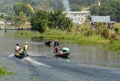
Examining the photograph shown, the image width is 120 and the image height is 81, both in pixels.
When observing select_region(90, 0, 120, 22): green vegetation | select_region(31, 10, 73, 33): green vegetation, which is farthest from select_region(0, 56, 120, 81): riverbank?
select_region(90, 0, 120, 22): green vegetation

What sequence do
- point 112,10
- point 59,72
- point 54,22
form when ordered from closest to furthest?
1. point 59,72
2. point 54,22
3. point 112,10

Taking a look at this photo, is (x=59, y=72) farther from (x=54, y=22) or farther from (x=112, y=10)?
(x=112, y=10)

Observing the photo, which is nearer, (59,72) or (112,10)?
(59,72)

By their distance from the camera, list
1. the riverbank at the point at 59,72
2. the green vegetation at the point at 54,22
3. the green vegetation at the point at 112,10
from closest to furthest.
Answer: the riverbank at the point at 59,72 < the green vegetation at the point at 54,22 < the green vegetation at the point at 112,10

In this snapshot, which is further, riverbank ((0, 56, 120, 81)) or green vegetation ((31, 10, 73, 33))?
green vegetation ((31, 10, 73, 33))

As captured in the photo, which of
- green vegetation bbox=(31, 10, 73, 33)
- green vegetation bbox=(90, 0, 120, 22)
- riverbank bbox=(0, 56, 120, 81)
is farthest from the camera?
green vegetation bbox=(90, 0, 120, 22)

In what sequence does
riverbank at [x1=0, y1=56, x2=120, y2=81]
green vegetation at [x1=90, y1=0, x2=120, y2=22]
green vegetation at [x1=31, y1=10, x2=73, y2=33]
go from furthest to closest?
1. green vegetation at [x1=90, y1=0, x2=120, y2=22]
2. green vegetation at [x1=31, y1=10, x2=73, y2=33]
3. riverbank at [x1=0, y1=56, x2=120, y2=81]

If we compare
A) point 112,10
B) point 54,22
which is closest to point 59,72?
point 54,22

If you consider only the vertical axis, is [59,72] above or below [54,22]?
above

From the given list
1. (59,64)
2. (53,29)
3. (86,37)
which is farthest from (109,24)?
(59,64)

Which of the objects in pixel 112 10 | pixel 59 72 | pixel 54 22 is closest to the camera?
pixel 59 72

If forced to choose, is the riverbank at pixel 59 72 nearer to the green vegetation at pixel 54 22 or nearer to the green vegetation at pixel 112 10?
the green vegetation at pixel 54 22

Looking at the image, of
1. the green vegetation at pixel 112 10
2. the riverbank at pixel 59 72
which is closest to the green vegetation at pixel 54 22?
the green vegetation at pixel 112 10

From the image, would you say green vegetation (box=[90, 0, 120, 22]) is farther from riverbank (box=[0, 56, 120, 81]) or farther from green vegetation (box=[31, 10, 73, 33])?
riverbank (box=[0, 56, 120, 81])
